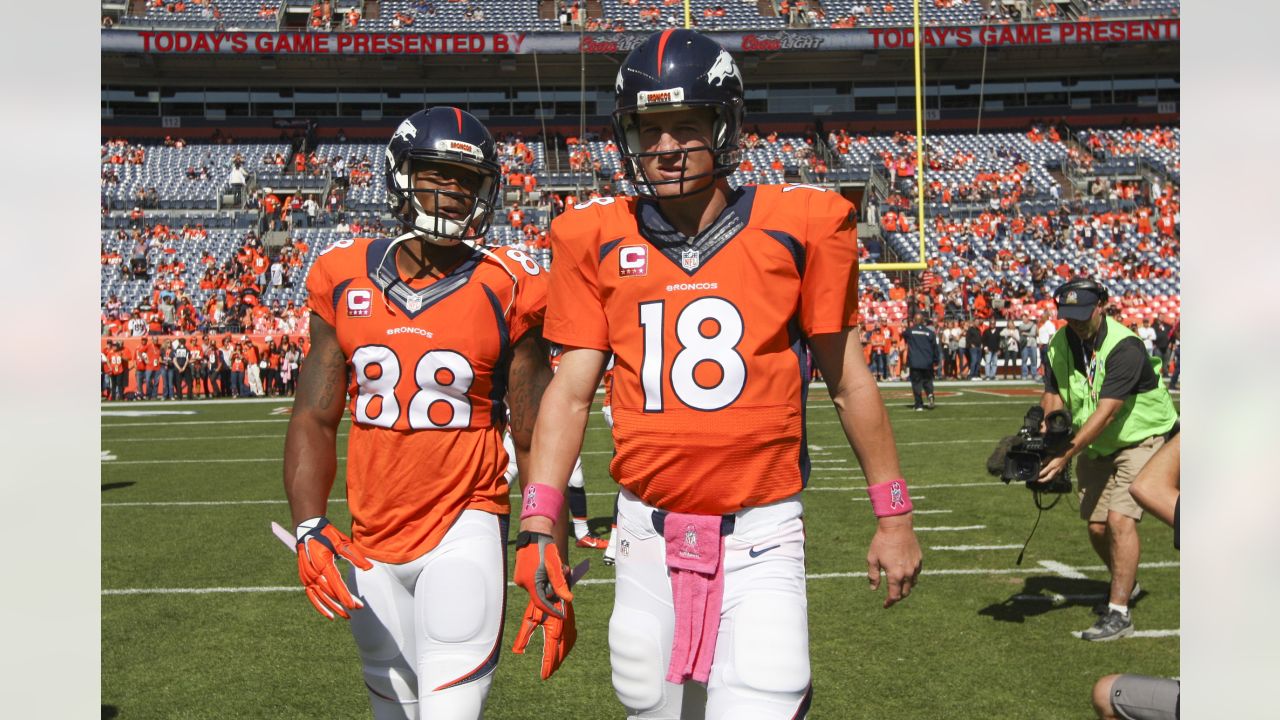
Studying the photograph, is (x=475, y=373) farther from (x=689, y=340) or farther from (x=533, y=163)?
(x=533, y=163)

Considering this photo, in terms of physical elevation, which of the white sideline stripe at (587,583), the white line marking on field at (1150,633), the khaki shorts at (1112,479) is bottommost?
the white line marking on field at (1150,633)

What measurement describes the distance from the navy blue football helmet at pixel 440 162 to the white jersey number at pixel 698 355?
909mm

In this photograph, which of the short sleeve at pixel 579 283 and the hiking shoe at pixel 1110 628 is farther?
the hiking shoe at pixel 1110 628

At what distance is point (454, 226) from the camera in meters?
3.37

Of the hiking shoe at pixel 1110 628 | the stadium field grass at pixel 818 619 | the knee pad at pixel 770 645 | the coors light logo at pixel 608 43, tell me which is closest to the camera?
the knee pad at pixel 770 645

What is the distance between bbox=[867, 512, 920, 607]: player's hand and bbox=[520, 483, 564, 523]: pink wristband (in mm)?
717

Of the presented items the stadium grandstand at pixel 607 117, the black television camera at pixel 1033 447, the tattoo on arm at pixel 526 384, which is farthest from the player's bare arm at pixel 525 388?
the stadium grandstand at pixel 607 117

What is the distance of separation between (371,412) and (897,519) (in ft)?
4.89

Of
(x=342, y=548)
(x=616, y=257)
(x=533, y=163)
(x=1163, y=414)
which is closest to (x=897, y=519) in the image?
(x=616, y=257)

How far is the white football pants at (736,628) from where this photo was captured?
252cm

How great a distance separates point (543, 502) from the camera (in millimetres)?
2725

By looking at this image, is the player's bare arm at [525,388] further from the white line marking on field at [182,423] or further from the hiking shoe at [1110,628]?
the white line marking on field at [182,423]

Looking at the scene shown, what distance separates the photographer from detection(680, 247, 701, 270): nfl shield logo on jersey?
2707mm

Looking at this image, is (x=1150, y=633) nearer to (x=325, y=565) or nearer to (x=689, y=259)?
(x=689, y=259)
